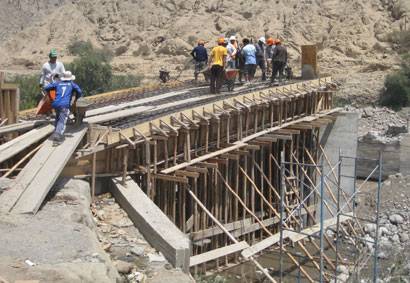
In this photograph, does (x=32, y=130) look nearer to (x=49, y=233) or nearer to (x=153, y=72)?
(x=49, y=233)

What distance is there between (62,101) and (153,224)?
2.77 m

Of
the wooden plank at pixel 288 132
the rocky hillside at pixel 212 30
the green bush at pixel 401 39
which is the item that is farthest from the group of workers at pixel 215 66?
the green bush at pixel 401 39

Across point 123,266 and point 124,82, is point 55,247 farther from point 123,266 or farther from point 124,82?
point 124,82

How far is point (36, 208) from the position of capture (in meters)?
8.38

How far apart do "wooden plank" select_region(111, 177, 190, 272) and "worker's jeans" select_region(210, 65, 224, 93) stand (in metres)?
5.55

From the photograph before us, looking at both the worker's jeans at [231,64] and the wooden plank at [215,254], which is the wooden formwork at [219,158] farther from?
the worker's jeans at [231,64]

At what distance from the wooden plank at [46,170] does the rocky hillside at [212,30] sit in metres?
26.2

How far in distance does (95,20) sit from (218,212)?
122ft

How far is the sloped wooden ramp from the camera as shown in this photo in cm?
841

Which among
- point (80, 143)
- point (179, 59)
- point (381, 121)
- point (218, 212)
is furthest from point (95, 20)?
point (80, 143)

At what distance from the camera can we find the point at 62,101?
35.1 feet

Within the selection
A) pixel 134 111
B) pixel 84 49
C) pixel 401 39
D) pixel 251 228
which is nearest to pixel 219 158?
pixel 134 111

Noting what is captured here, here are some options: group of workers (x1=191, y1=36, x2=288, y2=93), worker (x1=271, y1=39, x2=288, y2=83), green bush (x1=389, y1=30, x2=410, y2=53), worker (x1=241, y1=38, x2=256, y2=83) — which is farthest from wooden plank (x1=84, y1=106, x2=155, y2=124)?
green bush (x1=389, y1=30, x2=410, y2=53)

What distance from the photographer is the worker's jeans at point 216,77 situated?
16.1 metres
